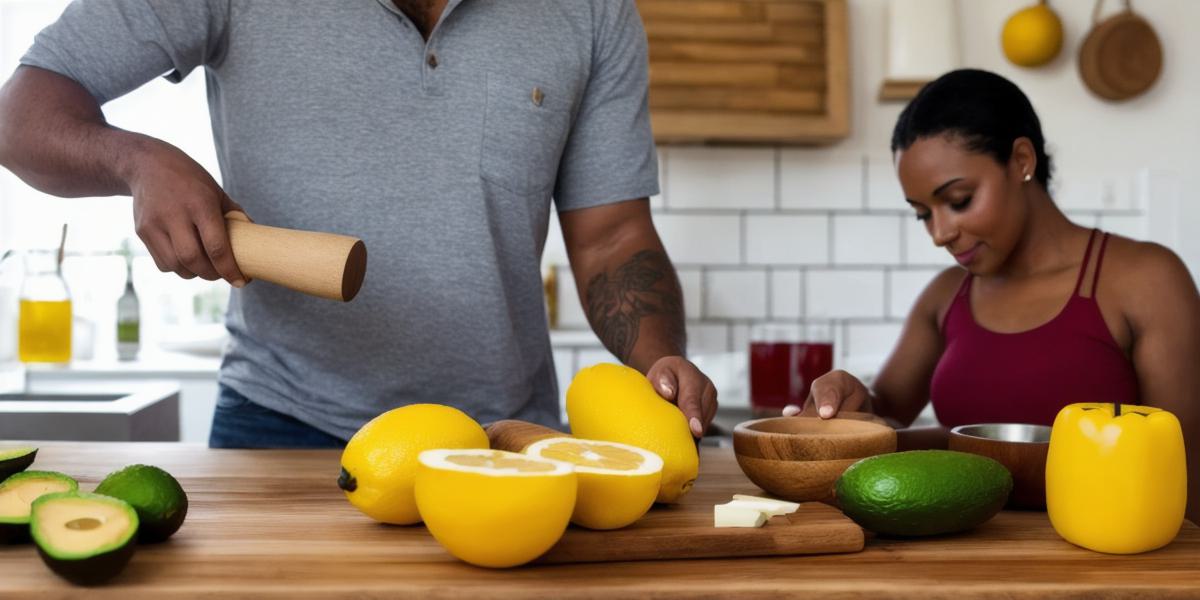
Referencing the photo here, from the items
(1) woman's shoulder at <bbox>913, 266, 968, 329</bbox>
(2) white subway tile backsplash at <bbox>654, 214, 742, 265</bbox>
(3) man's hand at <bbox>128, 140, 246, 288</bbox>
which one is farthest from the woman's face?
(2) white subway tile backsplash at <bbox>654, 214, 742, 265</bbox>

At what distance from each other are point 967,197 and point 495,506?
3.49 ft

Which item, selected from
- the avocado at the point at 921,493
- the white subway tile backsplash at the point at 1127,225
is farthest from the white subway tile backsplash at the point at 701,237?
the avocado at the point at 921,493

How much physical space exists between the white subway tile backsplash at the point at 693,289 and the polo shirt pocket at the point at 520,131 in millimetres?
1601

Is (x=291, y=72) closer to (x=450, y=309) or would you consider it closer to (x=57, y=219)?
(x=450, y=309)

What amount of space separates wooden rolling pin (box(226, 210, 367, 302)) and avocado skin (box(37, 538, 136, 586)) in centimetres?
27

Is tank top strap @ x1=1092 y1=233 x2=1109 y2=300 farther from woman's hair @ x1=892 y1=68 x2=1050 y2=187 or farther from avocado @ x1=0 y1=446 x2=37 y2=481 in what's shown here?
avocado @ x1=0 y1=446 x2=37 y2=481

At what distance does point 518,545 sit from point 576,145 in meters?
0.83

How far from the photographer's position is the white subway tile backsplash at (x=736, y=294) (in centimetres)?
298

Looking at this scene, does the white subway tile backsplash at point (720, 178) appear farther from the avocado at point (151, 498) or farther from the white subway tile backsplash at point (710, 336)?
the avocado at point (151, 498)

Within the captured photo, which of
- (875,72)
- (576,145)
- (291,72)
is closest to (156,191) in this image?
(291,72)

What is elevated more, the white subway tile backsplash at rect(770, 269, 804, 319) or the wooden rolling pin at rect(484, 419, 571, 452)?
the wooden rolling pin at rect(484, 419, 571, 452)

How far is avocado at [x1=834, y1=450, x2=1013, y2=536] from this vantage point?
2.61ft

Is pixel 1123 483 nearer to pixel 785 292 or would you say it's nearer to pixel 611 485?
pixel 611 485

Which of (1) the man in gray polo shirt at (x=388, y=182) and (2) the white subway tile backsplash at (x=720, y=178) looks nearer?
(1) the man in gray polo shirt at (x=388, y=182)
